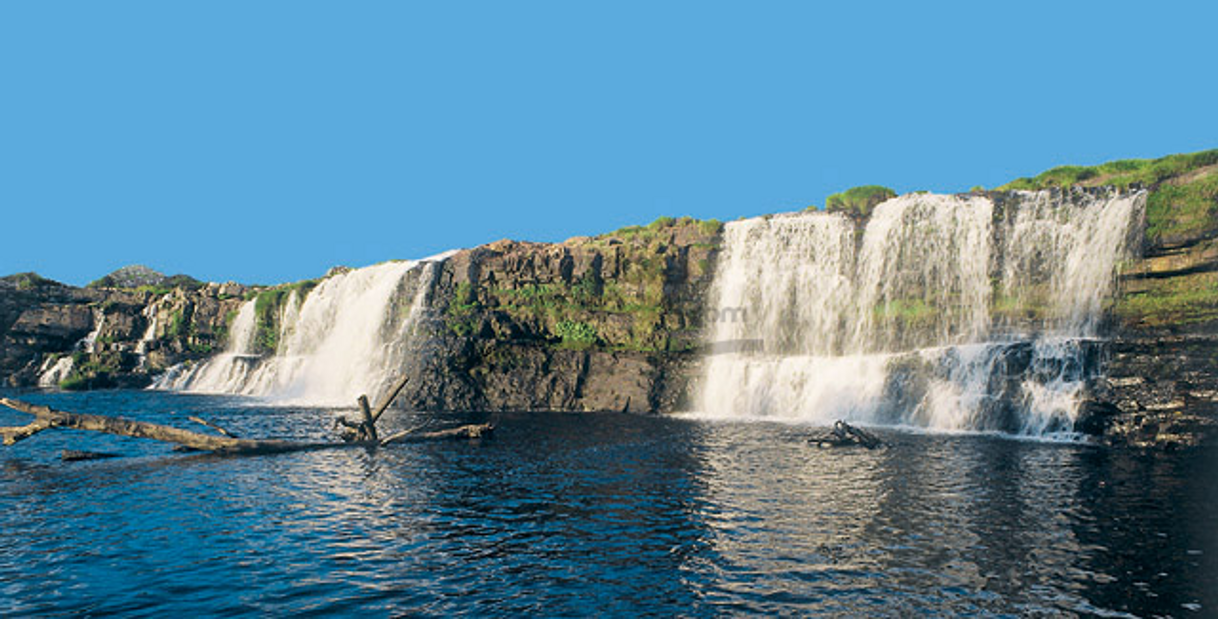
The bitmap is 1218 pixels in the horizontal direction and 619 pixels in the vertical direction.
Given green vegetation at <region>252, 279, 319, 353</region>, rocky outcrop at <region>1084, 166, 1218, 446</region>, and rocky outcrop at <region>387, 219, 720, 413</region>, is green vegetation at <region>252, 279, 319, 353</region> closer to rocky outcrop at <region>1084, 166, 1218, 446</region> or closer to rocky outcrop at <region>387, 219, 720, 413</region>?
rocky outcrop at <region>387, 219, 720, 413</region>

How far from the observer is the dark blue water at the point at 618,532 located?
42.7ft

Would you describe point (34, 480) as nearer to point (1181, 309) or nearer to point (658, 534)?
point (658, 534)

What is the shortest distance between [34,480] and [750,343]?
3710 cm

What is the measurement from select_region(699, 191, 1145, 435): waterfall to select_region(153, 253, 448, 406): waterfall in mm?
23699

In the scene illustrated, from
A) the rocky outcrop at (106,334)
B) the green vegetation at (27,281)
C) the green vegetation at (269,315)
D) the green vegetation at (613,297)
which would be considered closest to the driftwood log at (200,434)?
the green vegetation at (613,297)

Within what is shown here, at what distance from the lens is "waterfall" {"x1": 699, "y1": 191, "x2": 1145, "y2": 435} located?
34.2 meters

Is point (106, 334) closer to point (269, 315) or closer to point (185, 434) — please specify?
point (269, 315)

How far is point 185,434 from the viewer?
1067 inches

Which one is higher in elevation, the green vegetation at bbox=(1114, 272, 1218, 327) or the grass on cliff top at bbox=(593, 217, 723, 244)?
the grass on cliff top at bbox=(593, 217, 723, 244)

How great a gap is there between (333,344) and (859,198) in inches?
1690

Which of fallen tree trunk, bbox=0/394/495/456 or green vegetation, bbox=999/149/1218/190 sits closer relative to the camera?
fallen tree trunk, bbox=0/394/495/456

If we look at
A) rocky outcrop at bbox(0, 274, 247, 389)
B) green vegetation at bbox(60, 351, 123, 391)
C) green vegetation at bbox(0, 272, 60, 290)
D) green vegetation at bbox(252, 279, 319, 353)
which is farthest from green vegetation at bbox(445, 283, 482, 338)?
green vegetation at bbox(0, 272, 60, 290)

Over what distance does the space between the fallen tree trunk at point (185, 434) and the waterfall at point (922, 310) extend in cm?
1971

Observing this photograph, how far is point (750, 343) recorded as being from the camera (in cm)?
4788
